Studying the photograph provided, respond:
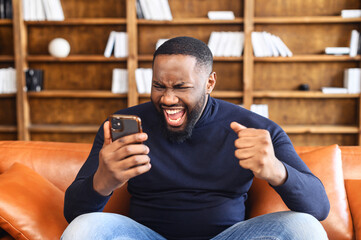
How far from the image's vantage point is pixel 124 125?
3.46ft

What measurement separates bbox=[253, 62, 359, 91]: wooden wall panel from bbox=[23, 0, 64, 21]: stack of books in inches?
71.8

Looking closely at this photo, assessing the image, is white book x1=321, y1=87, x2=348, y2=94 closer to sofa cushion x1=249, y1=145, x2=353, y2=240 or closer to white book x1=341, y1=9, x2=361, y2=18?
white book x1=341, y1=9, x2=361, y2=18

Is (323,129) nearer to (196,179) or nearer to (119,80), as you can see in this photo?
(119,80)

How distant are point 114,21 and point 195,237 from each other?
2.55m

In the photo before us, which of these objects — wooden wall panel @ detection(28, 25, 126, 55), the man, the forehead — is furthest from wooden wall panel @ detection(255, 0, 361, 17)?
the forehead

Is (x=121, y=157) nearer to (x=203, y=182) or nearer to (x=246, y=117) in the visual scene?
(x=203, y=182)

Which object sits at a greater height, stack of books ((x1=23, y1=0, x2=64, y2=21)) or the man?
stack of books ((x1=23, y1=0, x2=64, y2=21))

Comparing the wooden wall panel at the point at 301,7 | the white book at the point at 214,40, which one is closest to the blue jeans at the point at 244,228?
the white book at the point at 214,40

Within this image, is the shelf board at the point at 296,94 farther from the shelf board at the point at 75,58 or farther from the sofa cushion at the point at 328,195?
the sofa cushion at the point at 328,195

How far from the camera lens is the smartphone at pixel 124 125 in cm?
104

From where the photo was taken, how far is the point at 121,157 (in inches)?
39.7

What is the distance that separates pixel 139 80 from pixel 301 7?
1577 millimetres

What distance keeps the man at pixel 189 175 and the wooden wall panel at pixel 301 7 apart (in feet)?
7.59

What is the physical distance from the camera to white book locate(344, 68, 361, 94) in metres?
3.31
